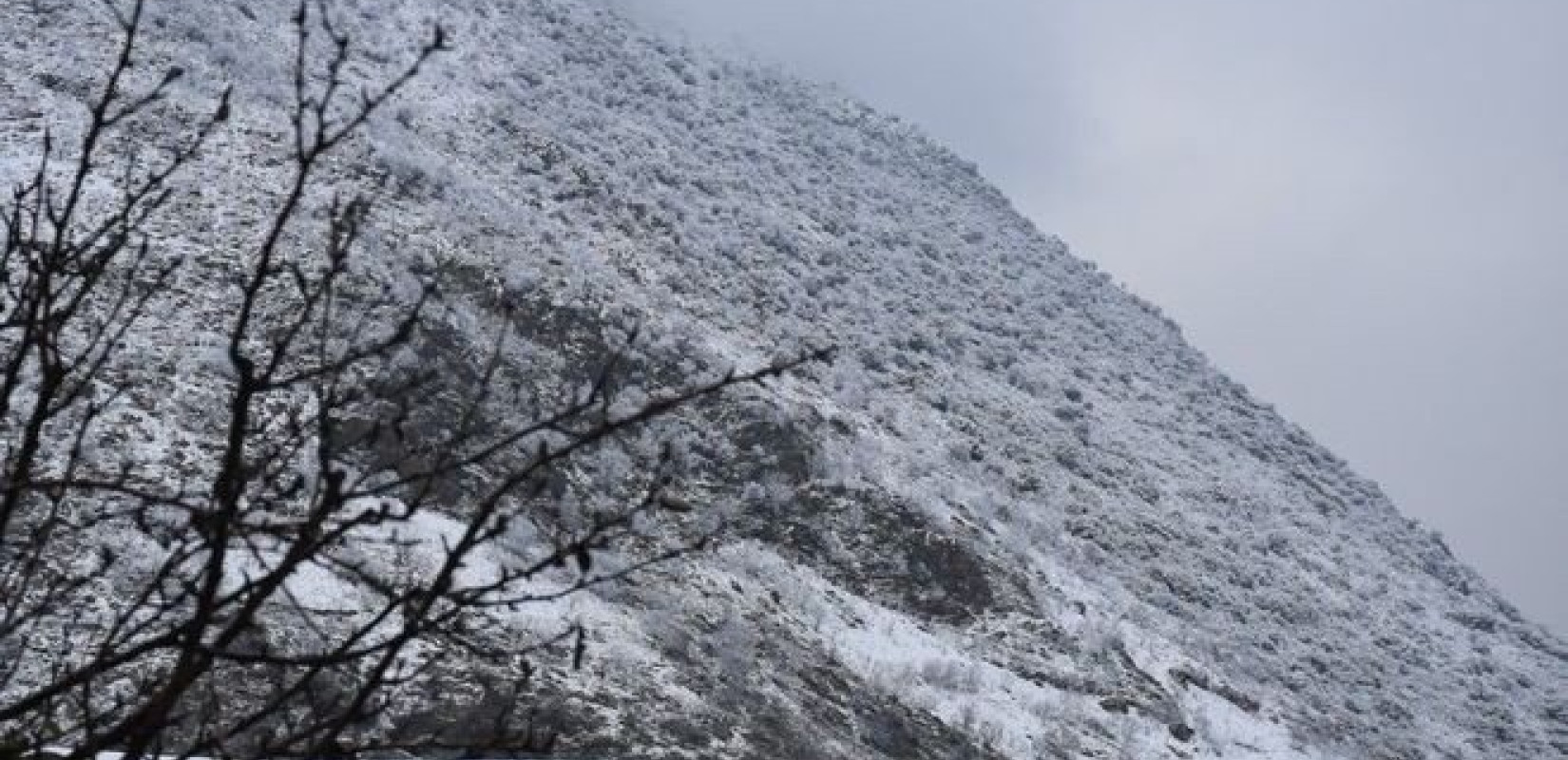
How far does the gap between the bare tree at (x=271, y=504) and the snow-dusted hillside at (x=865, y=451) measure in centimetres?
95

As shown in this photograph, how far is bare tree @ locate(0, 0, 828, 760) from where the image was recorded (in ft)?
4.66

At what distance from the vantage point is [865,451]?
21406 millimetres

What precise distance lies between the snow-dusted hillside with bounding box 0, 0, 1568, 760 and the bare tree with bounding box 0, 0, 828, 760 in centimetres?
95

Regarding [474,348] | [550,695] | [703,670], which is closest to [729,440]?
[474,348]

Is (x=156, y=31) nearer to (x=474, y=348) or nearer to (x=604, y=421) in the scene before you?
(x=474, y=348)

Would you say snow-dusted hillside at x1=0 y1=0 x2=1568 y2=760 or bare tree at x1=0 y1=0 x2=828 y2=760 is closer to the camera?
bare tree at x1=0 y1=0 x2=828 y2=760

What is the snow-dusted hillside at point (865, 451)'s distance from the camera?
15.4 m

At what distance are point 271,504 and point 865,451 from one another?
2001 cm

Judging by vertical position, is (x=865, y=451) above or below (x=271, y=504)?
above

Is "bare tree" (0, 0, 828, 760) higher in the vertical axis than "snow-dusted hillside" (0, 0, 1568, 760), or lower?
lower

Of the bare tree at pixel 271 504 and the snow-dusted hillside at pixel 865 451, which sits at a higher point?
the snow-dusted hillside at pixel 865 451

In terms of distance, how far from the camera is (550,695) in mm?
11930

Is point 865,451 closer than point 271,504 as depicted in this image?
No

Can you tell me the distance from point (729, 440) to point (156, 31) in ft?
39.3
